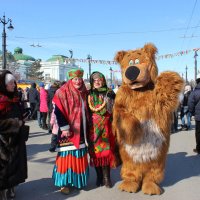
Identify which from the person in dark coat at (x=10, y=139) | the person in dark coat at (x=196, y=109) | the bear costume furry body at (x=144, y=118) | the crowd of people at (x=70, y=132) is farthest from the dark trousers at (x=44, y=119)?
the person in dark coat at (x=10, y=139)

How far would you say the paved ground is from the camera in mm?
3967

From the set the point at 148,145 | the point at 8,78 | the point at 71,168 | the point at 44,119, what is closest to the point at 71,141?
the point at 71,168

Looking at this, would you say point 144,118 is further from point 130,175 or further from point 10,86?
point 10,86

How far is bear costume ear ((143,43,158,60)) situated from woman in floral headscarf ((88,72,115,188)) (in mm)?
748

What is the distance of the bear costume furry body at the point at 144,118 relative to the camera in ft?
12.7

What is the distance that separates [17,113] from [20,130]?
0.75 feet

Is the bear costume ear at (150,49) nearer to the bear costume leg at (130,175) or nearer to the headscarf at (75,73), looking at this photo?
the headscarf at (75,73)

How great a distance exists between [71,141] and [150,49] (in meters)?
1.72

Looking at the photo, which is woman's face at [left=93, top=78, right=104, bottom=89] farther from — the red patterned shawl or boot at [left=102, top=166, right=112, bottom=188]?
boot at [left=102, top=166, right=112, bottom=188]

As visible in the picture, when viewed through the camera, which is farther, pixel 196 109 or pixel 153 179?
pixel 196 109

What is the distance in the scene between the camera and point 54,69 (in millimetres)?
75375

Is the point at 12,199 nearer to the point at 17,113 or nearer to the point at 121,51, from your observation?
the point at 17,113

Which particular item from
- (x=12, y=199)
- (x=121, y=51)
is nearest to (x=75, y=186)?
(x=12, y=199)

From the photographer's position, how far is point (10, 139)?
3568 millimetres
